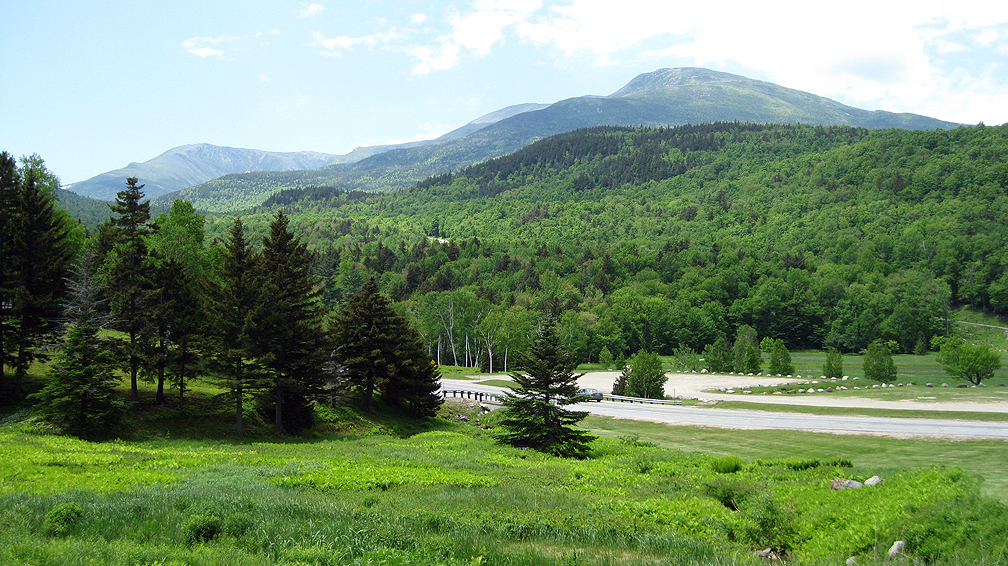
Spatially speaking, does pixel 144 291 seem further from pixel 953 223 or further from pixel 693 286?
pixel 953 223

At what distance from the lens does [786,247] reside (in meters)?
170

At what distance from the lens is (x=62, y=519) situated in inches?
375

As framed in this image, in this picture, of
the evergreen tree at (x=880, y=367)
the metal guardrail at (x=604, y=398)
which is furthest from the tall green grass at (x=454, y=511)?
the evergreen tree at (x=880, y=367)

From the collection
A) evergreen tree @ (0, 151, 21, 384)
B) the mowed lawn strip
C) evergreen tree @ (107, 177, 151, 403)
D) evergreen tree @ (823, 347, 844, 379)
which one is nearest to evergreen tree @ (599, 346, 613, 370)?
evergreen tree @ (823, 347, 844, 379)

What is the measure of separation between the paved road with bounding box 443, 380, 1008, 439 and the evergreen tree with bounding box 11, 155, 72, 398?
126 feet

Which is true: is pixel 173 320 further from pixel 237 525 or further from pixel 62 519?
pixel 237 525

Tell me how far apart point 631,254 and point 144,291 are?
148 metres

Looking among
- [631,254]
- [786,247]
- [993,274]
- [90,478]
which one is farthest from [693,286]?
[90,478]

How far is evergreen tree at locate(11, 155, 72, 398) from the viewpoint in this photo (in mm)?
28469

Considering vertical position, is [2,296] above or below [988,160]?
below

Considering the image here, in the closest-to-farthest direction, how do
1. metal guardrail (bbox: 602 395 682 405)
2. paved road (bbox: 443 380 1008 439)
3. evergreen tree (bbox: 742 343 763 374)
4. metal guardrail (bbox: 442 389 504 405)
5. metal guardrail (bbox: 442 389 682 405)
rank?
paved road (bbox: 443 380 1008 439) → metal guardrail (bbox: 602 395 682 405) → metal guardrail (bbox: 442 389 682 405) → metal guardrail (bbox: 442 389 504 405) → evergreen tree (bbox: 742 343 763 374)

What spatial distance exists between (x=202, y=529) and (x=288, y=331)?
2221 centimetres

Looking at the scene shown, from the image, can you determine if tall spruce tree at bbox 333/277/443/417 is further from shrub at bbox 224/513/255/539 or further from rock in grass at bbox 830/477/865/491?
rock in grass at bbox 830/477/865/491

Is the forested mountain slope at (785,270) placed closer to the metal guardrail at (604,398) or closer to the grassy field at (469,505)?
the metal guardrail at (604,398)
